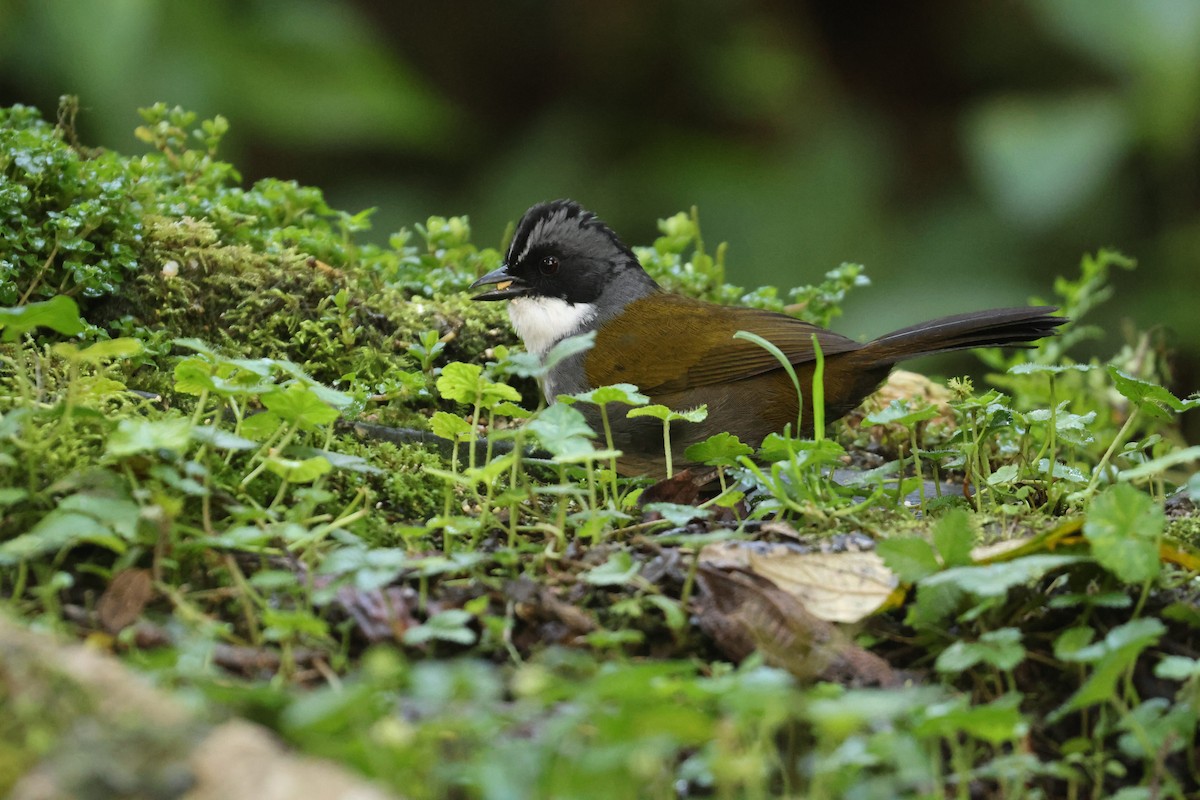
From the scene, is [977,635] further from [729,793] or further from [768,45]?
[768,45]

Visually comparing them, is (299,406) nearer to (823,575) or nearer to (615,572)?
(615,572)

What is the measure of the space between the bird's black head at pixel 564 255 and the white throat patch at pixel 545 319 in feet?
0.08

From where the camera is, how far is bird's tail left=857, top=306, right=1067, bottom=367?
3916 mm

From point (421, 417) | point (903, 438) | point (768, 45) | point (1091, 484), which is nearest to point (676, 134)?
point (768, 45)

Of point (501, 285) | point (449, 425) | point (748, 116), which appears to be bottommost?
point (449, 425)

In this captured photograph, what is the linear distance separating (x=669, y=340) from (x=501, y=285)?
631mm

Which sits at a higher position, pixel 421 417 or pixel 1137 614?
pixel 421 417

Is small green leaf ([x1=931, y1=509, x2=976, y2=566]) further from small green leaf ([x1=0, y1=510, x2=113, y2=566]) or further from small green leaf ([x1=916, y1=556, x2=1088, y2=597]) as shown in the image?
small green leaf ([x1=0, y1=510, x2=113, y2=566])

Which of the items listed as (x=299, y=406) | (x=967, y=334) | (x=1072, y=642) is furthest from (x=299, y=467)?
(x=967, y=334)

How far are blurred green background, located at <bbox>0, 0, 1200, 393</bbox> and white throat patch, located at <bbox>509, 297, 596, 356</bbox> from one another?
263 centimetres

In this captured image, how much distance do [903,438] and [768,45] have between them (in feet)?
16.0

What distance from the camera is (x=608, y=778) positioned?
5.41 feet

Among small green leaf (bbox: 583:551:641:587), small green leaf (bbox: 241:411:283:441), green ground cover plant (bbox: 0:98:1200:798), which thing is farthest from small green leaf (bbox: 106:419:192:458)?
small green leaf (bbox: 583:551:641:587)

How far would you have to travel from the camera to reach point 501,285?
454 centimetres
